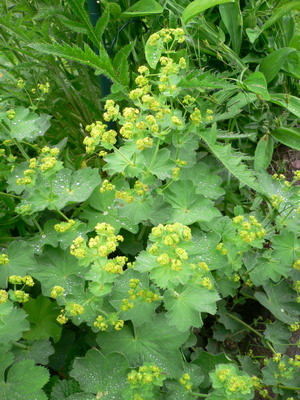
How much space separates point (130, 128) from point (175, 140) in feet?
1.05

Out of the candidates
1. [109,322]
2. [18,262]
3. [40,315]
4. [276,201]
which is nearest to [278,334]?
[276,201]

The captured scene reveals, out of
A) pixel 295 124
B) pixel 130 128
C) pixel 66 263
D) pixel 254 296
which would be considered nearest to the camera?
pixel 130 128

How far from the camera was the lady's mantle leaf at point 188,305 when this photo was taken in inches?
47.6

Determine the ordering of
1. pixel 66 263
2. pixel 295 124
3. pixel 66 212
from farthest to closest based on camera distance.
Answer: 1. pixel 295 124
2. pixel 66 212
3. pixel 66 263

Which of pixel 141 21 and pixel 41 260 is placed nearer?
pixel 41 260

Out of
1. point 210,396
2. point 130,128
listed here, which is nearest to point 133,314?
point 210,396

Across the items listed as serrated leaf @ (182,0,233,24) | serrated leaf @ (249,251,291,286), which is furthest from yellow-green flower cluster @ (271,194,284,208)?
serrated leaf @ (182,0,233,24)

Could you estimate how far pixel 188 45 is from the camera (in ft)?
6.62

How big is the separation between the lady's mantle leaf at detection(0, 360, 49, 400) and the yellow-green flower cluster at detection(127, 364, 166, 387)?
0.23m

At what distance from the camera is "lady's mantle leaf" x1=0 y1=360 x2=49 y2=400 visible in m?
1.23

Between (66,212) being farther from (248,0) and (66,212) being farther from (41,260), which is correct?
(248,0)

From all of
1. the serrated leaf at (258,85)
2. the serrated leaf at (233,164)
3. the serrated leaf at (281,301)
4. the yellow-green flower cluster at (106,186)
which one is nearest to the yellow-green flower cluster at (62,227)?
the yellow-green flower cluster at (106,186)

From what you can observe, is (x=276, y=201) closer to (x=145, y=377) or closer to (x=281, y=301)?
(x=281, y=301)

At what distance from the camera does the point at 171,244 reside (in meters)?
1.06
